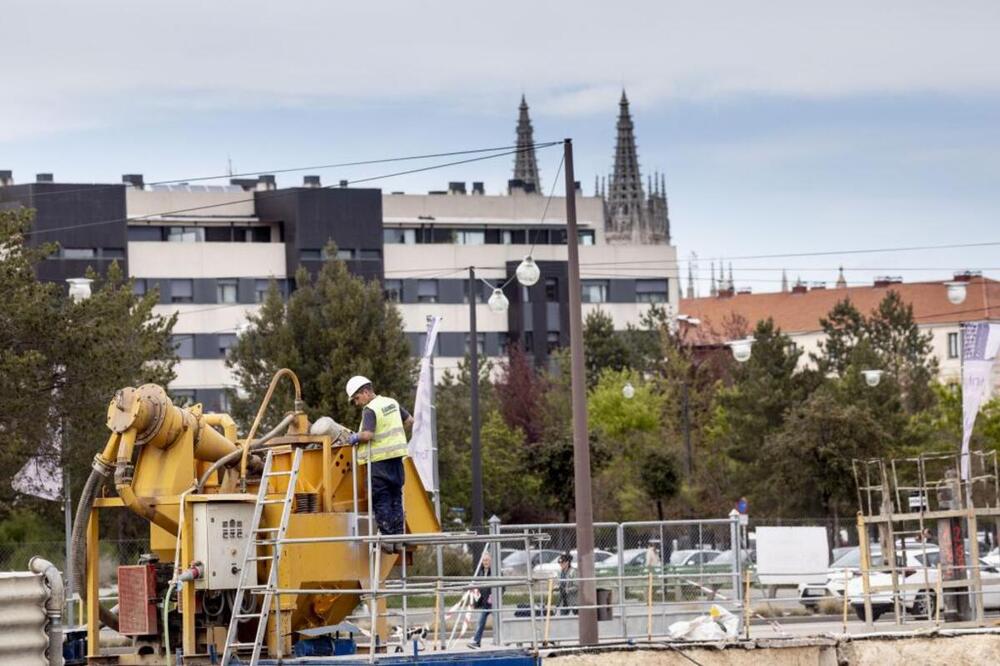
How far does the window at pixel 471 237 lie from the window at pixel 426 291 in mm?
5644

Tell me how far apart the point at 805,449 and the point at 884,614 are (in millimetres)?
16824

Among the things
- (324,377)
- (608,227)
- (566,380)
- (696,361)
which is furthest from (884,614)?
(608,227)

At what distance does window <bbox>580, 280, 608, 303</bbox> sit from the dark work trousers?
81.1 meters

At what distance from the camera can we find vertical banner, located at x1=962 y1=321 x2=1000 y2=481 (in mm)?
35312

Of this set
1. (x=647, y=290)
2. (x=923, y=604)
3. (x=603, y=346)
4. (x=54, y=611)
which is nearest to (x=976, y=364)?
(x=923, y=604)

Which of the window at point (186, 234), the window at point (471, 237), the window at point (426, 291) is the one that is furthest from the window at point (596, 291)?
the window at point (186, 234)

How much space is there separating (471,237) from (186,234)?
16.2 metres

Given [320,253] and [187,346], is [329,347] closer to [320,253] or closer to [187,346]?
[320,253]

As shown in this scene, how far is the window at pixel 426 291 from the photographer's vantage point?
89688mm

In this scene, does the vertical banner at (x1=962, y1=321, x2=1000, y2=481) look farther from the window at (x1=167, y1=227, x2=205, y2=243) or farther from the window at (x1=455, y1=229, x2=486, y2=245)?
the window at (x1=455, y1=229, x2=486, y2=245)

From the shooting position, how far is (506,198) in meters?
98.2

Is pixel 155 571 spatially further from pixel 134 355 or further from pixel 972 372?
pixel 972 372

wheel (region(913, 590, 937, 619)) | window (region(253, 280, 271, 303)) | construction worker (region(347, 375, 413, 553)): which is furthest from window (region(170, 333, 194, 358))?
construction worker (region(347, 375, 413, 553))

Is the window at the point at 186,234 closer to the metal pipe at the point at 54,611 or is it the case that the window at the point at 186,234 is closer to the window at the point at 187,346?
the window at the point at 187,346
